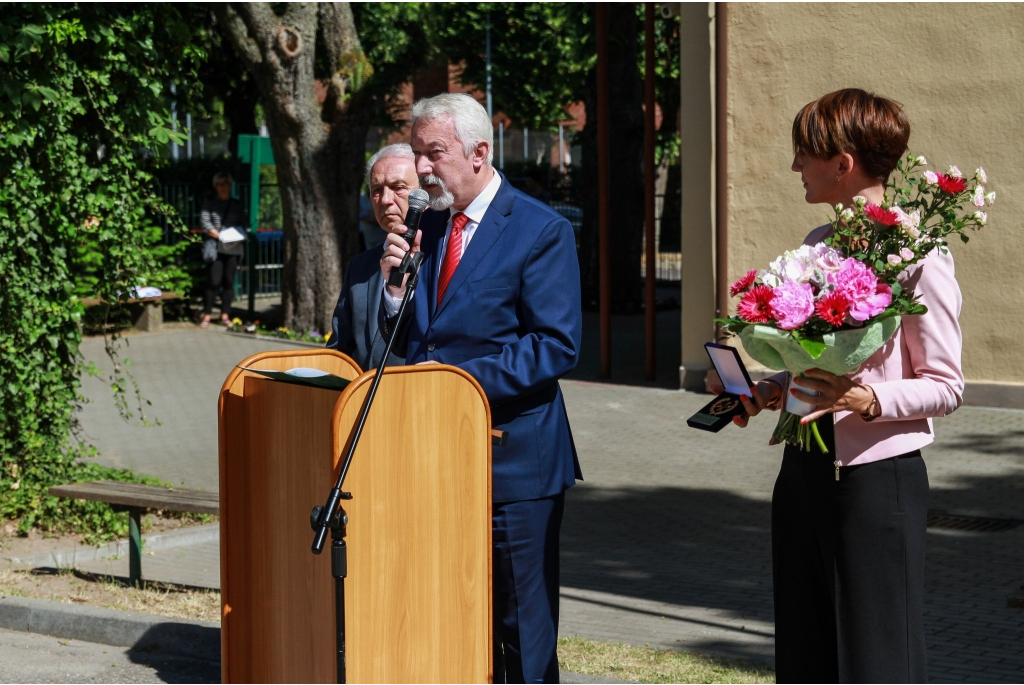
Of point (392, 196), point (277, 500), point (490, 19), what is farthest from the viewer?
point (490, 19)

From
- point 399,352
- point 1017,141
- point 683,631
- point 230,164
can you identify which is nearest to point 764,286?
point 399,352

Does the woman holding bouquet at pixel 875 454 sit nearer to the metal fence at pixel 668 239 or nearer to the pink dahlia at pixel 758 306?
the pink dahlia at pixel 758 306

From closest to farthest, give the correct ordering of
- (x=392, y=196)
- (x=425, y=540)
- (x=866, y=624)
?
(x=866, y=624) < (x=425, y=540) < (x=392, y=196)

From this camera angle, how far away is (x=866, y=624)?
3191 mm

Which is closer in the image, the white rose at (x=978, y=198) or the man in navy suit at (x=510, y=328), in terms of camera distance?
the white rose at (x=978, y=198)

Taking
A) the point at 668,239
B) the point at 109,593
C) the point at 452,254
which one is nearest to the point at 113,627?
the point at 109,593

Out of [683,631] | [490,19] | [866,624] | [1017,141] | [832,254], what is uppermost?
[490,19]

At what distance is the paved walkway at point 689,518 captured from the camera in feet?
19.2

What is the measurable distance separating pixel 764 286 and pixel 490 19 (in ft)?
118

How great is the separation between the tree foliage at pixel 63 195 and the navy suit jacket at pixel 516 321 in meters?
4.08

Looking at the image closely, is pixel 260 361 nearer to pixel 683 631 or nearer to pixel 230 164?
pixel 683 631

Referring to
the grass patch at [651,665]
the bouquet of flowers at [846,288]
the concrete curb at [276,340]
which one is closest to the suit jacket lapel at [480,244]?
the bouquet of flowers at [846,288]

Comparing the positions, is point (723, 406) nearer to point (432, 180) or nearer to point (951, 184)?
point (951, 184)

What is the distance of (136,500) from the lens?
659 cm
